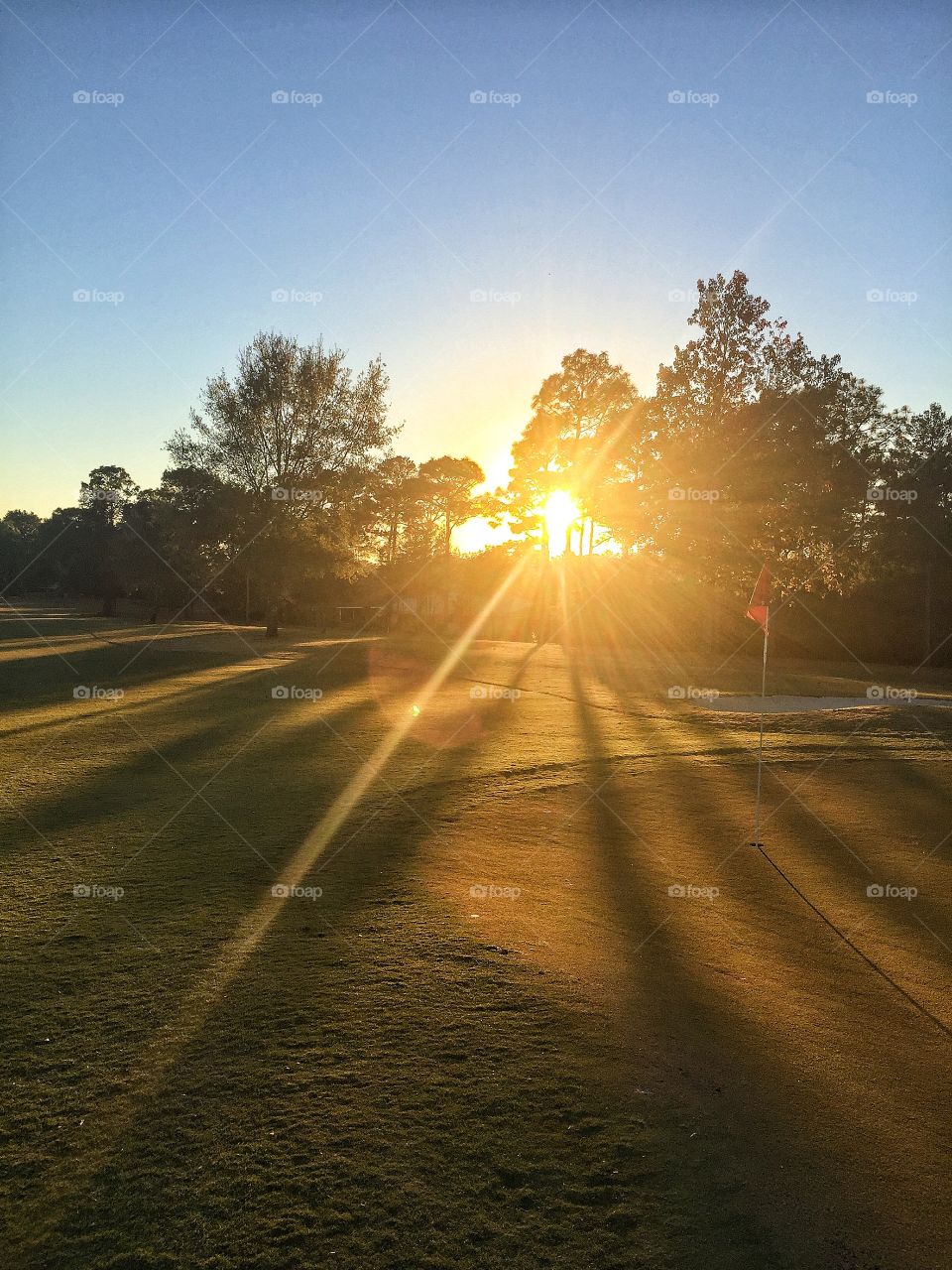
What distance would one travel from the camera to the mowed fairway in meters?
3.39

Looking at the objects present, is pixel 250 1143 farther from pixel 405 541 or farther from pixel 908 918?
pixel 405 541

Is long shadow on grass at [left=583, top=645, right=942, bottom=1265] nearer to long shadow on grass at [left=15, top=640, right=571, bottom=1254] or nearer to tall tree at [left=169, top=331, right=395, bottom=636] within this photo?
long shadow on grass at [left=15, top=640, right=571, bottom=1254]

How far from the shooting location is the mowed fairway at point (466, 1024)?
339 centimetres

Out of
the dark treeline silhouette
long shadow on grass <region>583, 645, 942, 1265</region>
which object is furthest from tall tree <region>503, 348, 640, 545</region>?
long shadow on grass <region>583, 645, 942, 1265</region>

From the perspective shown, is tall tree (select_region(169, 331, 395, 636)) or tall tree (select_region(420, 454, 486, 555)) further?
tall tree (select_region(420, 454, 486, 555))

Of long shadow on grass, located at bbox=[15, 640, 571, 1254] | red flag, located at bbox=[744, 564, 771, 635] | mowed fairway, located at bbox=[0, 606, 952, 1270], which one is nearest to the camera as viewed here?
mowed fairway, located at bbox=[0, 606, 952, 1270]

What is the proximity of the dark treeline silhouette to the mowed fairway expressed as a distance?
25.7 m

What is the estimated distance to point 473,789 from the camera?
1159 cm

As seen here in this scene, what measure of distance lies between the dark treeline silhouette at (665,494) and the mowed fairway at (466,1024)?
25.7 metres

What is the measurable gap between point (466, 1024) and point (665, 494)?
110 feet

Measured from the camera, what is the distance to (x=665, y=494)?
118ft

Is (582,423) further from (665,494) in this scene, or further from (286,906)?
(286,906)

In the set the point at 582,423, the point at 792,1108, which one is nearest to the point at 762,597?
the point at 792,1108

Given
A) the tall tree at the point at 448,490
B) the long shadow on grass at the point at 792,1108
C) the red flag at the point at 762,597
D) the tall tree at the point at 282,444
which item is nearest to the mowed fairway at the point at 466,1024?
the long shadow on grass at the point at 792,1108
